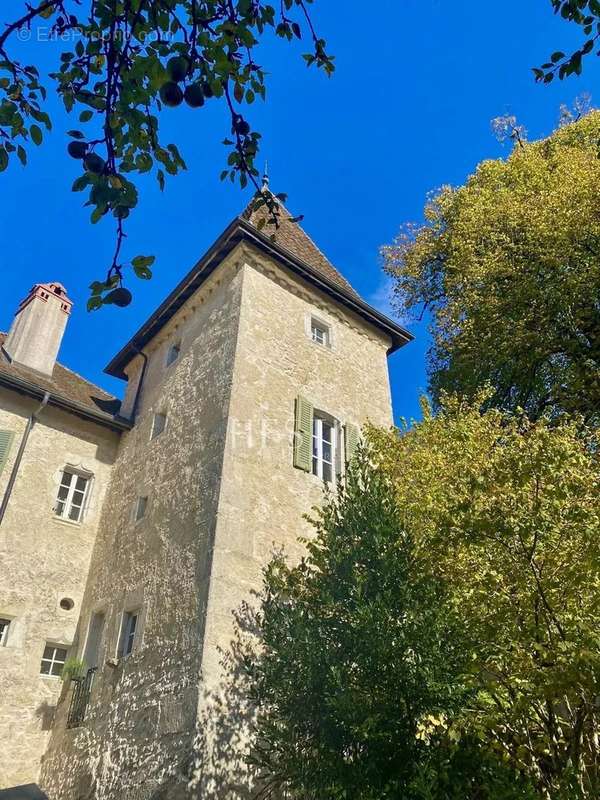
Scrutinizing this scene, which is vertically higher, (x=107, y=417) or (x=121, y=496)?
(x=107, y=417)

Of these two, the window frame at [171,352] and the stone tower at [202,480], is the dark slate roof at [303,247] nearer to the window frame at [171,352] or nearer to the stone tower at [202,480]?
the stone tower at [202,480]

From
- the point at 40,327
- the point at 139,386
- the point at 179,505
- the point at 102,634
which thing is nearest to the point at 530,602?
the point at 179,505

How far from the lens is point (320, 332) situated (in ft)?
46.6

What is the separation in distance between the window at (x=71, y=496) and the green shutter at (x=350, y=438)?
592cm

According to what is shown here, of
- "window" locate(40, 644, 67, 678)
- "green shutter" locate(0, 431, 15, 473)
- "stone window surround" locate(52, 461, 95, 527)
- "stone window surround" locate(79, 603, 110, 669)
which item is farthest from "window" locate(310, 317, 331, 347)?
"window" locate(40, 644, 67, 678)

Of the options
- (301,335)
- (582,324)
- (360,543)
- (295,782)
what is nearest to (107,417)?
(301,335)

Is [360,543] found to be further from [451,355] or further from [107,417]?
[451,355]

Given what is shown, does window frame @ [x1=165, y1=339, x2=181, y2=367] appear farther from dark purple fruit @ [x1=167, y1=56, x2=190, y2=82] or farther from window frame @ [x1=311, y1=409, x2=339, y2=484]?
dark purple fruit @ [x1=167, y1=56, x2=190, y2=82]

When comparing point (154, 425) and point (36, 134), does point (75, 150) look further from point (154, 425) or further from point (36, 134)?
point (154, 425)

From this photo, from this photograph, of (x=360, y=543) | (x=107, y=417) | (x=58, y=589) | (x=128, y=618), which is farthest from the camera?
(x=107, y=417)

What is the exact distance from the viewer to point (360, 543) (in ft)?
23.9

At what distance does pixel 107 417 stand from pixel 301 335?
4.91m

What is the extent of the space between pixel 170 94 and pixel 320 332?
37.2ft

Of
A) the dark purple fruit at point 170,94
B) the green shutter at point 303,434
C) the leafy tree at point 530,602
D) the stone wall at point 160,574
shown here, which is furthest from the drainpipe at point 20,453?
the dark purple fruit at point 170,94
